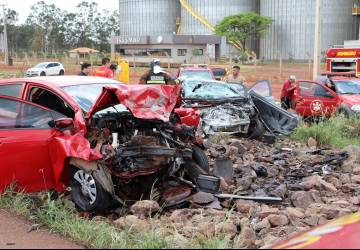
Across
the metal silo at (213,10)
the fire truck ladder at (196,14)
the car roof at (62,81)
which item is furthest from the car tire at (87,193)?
the metal silo at (213,10)

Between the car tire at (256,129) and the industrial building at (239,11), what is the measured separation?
1773 inches

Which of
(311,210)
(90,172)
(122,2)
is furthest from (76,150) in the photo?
(122,2)

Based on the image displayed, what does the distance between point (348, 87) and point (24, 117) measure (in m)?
12.1

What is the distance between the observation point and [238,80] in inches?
607

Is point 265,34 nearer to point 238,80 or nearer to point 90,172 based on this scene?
point 238,80

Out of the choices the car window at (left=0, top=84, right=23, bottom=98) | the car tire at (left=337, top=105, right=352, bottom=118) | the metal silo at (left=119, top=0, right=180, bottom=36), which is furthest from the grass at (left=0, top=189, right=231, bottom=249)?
the metal silo at (left=119, top=0, right=180, bottom=36)

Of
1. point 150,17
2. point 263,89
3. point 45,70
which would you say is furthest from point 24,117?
point 150,17

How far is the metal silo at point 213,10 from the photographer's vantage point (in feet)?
269

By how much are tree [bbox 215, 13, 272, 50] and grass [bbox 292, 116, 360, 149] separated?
59.4m

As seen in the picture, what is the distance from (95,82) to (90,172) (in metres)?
1.84

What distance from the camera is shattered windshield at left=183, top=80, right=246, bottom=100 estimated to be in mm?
12648

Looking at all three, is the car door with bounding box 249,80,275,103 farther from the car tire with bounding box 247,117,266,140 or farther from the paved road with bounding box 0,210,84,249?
the paved road with bounding box 0,210,84,249

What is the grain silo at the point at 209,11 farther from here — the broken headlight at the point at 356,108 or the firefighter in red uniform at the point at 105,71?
the firefighter in red uniform at the point at 105,71

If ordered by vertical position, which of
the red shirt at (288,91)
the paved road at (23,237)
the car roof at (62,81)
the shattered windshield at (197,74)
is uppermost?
the car roof at (62,81)
